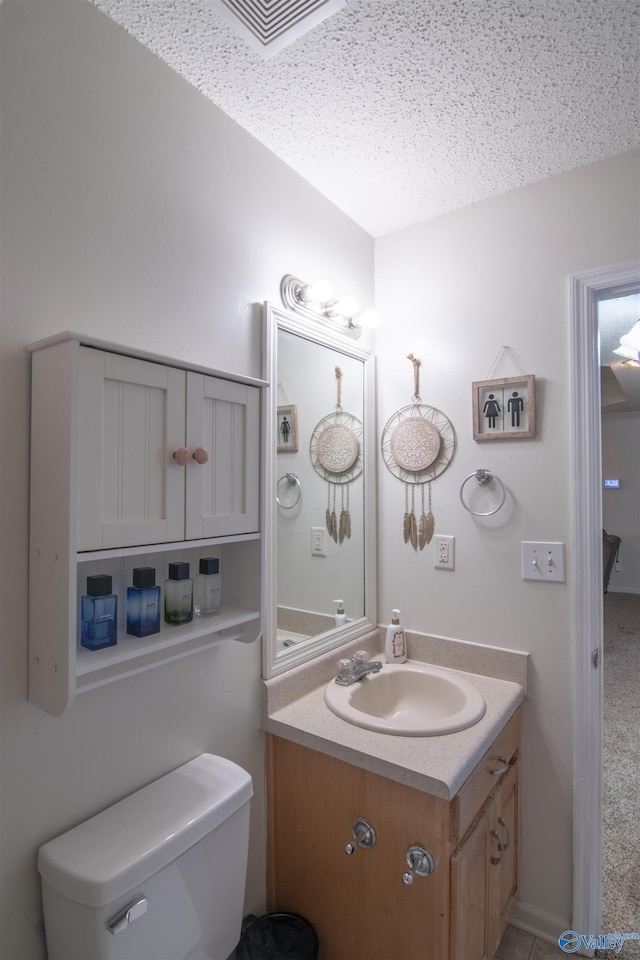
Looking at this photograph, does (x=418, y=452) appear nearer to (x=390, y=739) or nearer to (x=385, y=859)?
(x=390, y=739)

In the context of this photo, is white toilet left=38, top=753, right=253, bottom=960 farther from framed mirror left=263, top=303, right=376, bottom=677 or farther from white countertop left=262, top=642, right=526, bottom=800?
framed mirror left=263, top=303, right=376, bottom=677

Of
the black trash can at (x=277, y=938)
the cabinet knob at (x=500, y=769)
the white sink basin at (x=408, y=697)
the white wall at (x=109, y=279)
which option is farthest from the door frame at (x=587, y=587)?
the white wall at (x=109, y=279)

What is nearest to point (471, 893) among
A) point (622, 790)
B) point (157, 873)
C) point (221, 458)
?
point (157, 873)

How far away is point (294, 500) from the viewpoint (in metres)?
1.60

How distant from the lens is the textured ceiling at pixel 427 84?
42.1 inches

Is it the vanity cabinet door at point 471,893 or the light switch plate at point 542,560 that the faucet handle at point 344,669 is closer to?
the vanity cabinet door at point 471,893

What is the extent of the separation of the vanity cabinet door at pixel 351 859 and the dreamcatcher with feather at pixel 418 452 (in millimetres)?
860

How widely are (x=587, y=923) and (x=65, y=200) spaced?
2.42 m

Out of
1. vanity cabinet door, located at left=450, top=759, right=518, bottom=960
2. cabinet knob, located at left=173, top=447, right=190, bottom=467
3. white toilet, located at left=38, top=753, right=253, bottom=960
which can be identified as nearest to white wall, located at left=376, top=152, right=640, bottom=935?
vanity cabinet door, located at left=450, top=759, right=518, bottom=960

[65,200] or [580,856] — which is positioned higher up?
[65,200]

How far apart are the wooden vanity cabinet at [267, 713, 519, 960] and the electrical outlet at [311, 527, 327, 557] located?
586 millimetres

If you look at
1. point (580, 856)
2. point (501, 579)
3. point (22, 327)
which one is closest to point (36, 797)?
point (22, 327)

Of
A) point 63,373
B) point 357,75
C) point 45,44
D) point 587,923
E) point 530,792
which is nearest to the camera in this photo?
point 63,373

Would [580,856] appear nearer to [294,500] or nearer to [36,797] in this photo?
[294,500]
